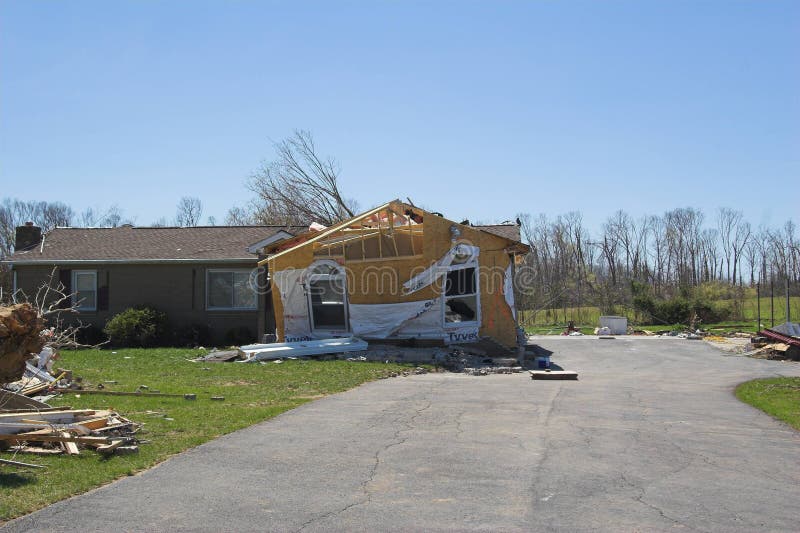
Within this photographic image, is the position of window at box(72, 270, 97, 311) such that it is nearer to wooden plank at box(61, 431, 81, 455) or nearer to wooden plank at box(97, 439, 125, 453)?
wooden plank at box(61, 431, 81, 455)

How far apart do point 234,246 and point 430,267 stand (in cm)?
903

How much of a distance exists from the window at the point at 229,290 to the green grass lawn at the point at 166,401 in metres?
3.94

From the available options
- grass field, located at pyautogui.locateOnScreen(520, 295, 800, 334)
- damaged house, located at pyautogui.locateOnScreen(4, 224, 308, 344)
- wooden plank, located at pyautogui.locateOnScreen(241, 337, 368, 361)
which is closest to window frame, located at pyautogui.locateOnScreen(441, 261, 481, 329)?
wooden plank, located at pyautogui.locateOnScreen(241, 337, 368, 361)

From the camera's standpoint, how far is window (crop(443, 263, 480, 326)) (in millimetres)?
21594

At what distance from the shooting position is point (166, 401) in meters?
12.1

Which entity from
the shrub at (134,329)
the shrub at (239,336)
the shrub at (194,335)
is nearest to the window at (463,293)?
the shrub at (239,336)

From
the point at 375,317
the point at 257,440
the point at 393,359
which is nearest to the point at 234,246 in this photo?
the point at 375,317

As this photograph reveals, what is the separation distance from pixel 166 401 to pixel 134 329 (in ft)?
44.0

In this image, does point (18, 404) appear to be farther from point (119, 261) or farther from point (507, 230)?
point (507, 230)

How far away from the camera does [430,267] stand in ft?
69.7

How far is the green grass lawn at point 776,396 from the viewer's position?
38.5 feet

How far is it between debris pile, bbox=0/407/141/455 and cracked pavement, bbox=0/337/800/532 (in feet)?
2.53

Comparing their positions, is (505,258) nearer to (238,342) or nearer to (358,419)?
(238,342)

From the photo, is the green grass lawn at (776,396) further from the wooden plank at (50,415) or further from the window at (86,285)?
the window at (86,285)
